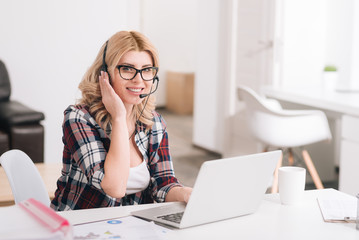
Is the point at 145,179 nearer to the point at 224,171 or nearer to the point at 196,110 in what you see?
the point at 224,171

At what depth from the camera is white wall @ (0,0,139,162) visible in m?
4.64

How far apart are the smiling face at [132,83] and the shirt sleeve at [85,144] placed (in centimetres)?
14

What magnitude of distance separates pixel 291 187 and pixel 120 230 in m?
0.56

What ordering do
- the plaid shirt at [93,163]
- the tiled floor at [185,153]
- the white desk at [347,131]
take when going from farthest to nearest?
the tiled floor at [185,153]
the white desk at [347,131]
the plaid shirt at [93,163]

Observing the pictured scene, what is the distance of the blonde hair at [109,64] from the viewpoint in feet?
6.22

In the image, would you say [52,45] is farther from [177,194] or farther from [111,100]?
[177,194]

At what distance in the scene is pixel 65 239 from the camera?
1.11m

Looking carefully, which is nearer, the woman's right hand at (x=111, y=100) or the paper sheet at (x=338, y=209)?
the paper sheet at (x=338, y=209)

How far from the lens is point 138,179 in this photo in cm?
196

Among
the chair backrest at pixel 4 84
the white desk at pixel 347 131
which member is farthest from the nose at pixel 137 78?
the chair backrest at pixel 4 84

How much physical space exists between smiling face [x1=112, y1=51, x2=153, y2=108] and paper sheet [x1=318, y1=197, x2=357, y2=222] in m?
0.65

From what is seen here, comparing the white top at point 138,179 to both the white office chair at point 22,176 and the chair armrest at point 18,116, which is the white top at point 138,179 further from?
the chair armrest at point 18,116

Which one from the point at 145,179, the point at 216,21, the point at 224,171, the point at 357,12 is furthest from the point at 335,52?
the point at 224,171

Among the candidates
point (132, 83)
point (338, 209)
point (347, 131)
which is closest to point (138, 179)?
point (132, 83)
